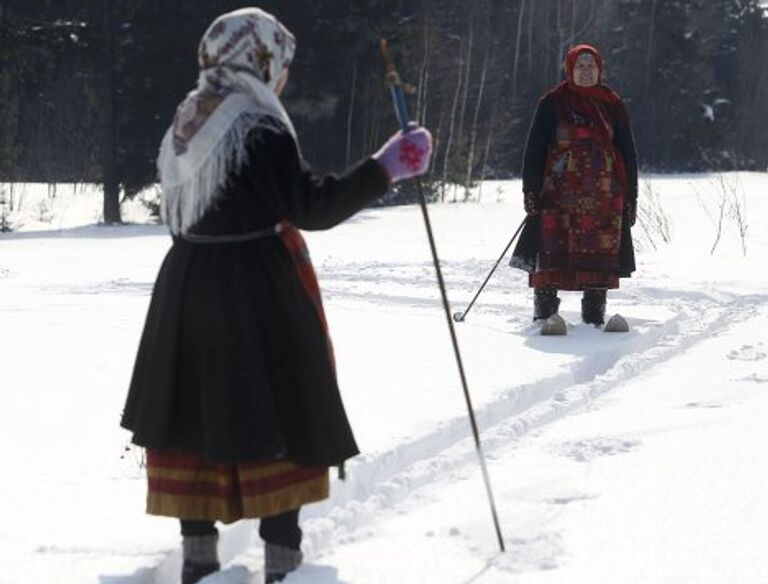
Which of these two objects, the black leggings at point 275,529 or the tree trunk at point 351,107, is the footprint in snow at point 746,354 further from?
the tree trunk at point 351,107

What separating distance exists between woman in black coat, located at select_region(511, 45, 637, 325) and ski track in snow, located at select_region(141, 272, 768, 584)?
0.44 m

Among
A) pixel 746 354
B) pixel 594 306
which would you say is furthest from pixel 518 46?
pixel 746 354

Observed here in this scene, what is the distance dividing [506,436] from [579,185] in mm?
2555

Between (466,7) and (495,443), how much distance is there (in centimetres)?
2987

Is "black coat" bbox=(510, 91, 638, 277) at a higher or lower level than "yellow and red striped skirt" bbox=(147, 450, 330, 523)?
higher

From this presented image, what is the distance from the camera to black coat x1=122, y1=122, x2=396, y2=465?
2975 mm

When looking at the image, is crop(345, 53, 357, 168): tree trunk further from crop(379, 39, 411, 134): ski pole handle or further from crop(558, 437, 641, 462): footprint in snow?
crop(379, 39, 411, 134): ski pole handle

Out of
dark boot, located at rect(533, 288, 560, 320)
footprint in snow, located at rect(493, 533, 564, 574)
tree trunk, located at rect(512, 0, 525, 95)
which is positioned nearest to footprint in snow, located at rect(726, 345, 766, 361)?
dark boot, located at rect(533, 288, 560, 320)

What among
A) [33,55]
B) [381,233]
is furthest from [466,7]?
[381,233]

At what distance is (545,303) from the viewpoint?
7484 millimetres

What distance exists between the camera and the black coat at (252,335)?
9.76ft

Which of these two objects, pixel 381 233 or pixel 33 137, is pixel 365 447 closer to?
pixel 381 233

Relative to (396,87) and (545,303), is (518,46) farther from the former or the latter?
(396,87)

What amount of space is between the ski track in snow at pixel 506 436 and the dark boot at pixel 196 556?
0.05 metres
